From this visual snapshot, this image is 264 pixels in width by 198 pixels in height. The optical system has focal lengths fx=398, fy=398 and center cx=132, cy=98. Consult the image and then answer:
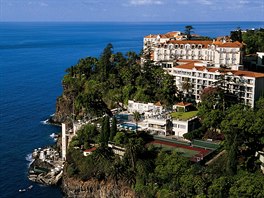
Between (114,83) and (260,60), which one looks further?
(260,60)

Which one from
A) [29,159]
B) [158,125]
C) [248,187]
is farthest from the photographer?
[29,159]

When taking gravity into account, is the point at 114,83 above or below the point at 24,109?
above

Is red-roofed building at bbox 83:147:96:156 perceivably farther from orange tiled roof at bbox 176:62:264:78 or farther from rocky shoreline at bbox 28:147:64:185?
orange tiled roof at bbox 176:62:264:78

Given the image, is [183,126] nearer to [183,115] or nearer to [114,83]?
[183,115]

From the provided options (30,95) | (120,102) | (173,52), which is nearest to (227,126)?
(120,102)

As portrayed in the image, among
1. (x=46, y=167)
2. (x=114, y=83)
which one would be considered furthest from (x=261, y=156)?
(x=114, y=83)

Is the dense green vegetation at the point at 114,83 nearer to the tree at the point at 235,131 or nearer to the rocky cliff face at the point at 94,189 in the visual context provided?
the tree at the point at 235,131

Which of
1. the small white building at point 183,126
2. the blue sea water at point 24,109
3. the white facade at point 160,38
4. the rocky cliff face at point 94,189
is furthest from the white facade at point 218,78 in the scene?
the blue sea water at point 24,109
